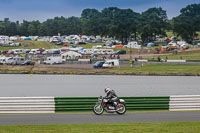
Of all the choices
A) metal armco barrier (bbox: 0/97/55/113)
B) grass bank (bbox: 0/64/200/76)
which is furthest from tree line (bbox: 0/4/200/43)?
metal armco barrier (bbox: 0/97/55/113)

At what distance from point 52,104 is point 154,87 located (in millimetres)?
42062

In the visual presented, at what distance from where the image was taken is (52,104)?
2459 centimetres

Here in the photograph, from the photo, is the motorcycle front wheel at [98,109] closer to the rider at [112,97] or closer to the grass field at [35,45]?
the rider at [112,97]

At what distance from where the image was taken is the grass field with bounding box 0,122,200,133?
62.4 ft

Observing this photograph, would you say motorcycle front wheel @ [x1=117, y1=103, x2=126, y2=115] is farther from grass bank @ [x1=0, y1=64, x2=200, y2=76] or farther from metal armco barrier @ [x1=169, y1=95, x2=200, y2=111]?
grass bank @ [x1=0, y1=64, x2=200, y2=76]

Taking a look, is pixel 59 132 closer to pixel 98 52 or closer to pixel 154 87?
pixel 154 87

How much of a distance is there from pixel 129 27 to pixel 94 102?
13176 centimetres

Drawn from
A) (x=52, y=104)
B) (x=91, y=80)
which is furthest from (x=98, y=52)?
(x=52, y=104)

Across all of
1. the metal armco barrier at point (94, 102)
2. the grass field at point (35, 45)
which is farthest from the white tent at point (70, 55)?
the metal armco barrier at point (94, 102)

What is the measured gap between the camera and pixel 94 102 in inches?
997

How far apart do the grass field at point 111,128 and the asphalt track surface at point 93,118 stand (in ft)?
4.10

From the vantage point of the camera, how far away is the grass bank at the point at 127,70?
2997 inches

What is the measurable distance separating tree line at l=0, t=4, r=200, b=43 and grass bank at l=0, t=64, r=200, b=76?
6063cm

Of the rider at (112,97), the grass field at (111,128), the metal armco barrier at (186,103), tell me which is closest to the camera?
the grass field at (111,128)
